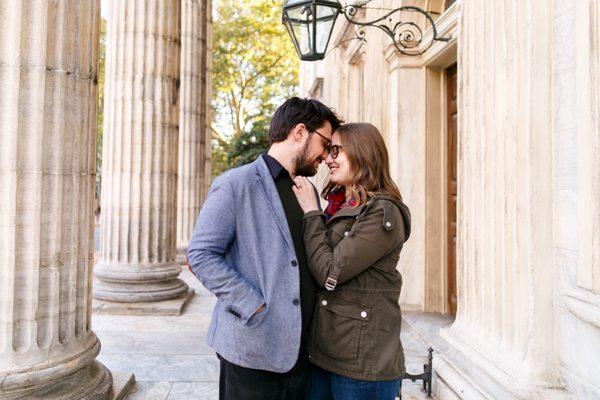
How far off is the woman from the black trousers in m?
0.11

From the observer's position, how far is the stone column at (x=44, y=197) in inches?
114

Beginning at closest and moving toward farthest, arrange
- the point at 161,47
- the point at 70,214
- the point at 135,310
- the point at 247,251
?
the point at 247,251 < the point at 70,214 < the point at 135,310 < the point at 161,47

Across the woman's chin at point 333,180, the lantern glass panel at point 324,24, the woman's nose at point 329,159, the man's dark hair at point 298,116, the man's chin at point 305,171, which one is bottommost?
the woman's chin at point 333,180

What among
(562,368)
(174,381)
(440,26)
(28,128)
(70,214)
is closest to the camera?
(562,368)

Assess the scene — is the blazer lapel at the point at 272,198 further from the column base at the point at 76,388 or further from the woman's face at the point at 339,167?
the column base at the point at 76,388

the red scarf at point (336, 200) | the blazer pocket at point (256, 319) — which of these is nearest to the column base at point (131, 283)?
the red scarf at point (336, 200)

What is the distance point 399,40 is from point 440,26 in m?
0.52

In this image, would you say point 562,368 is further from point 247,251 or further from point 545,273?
point 247,251

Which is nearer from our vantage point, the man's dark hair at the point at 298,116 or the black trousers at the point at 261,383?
the black trousers at the point at 261,383

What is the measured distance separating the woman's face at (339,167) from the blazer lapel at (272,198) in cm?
28

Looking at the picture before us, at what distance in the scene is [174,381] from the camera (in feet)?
14.1

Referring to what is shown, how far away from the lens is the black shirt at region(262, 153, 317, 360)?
2.10 m

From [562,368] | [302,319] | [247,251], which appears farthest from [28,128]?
[562,368]

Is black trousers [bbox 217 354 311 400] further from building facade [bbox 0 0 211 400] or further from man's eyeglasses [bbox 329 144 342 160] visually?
building facade [bbox 0 0 211 400]
